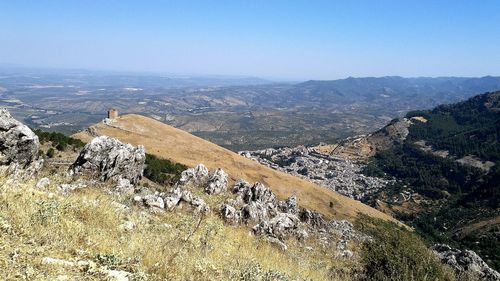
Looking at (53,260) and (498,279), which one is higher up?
(53,260)

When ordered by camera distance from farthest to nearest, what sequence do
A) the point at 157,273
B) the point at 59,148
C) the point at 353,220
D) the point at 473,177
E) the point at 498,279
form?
1. the point at 473,177
2. the point at 353,220
3. the point at 59,148
4. the point at 498,279
5. the point at 157,273

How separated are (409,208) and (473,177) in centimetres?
4832

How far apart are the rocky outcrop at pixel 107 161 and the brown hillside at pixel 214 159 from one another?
27547 mm

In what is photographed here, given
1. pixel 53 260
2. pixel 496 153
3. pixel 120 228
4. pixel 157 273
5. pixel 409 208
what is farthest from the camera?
pixel 496 153

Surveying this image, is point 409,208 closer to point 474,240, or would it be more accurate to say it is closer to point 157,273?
point 474,240

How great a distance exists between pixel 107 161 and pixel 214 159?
37.6 metres

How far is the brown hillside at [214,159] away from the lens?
58.0m

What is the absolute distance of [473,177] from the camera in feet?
495

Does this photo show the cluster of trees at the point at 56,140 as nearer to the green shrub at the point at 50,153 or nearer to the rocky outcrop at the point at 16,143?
the green shrub at the point at 50,153

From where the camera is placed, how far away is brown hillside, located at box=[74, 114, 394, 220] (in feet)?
190

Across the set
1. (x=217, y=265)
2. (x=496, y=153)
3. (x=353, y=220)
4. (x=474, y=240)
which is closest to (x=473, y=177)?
(x=496, y=153)

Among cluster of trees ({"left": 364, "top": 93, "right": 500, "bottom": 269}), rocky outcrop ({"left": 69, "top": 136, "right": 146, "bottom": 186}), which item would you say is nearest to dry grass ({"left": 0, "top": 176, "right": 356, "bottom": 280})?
rocky outcrop ({"left": 69, "top": 136, "right": 146, "bottom": 186})

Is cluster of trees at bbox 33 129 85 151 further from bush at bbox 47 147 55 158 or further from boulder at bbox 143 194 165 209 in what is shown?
boulder at bbox 143 194 165 209

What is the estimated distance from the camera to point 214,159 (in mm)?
63281
